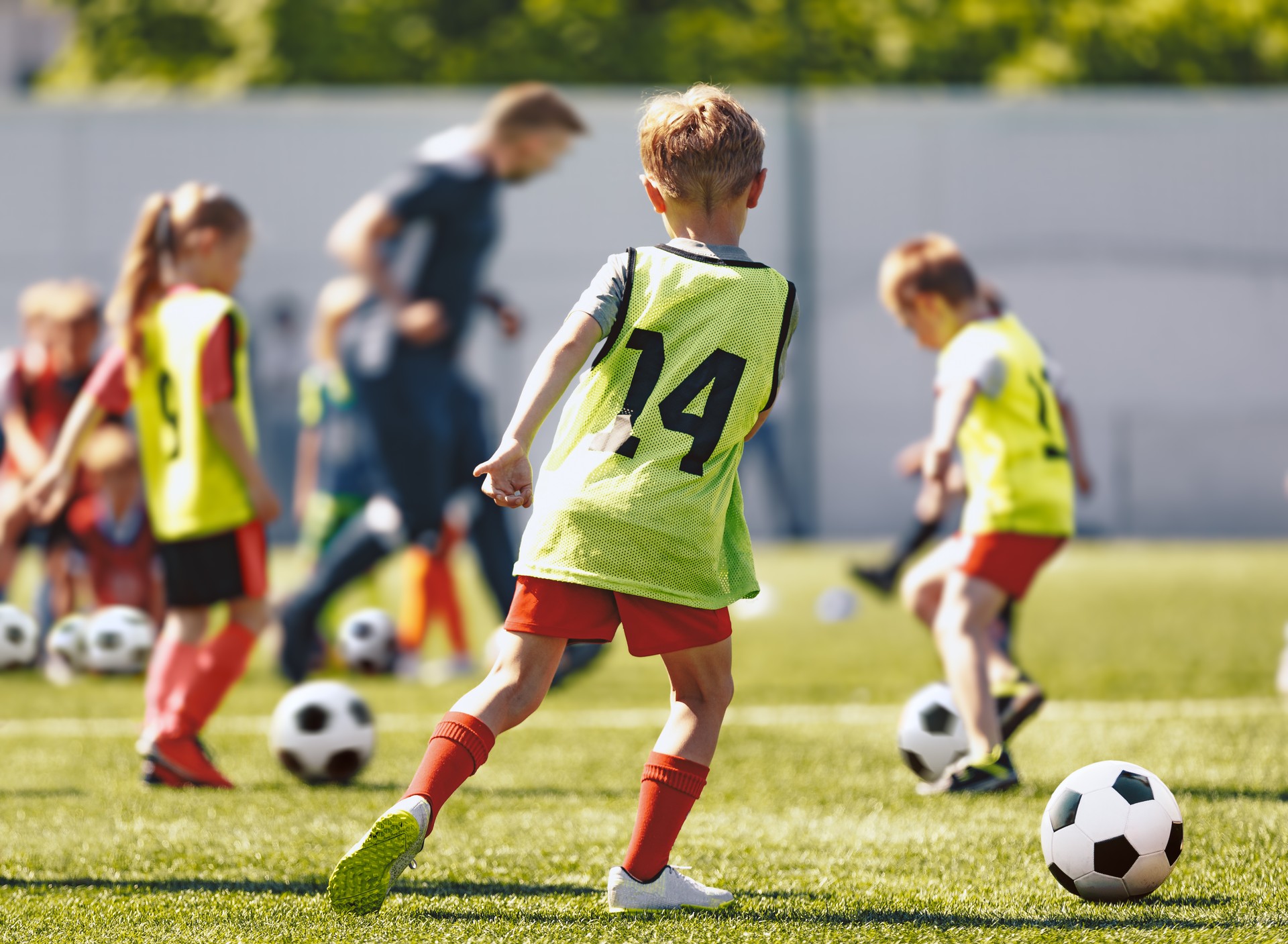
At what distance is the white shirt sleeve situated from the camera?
4992 millimetres

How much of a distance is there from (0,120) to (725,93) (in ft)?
65.3

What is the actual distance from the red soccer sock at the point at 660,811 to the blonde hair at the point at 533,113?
429cm

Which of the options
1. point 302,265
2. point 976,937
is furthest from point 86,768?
point 302,265

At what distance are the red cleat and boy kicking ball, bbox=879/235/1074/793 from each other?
2.16 m

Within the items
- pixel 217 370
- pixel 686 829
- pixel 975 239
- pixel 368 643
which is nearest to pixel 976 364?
pixel 686 829

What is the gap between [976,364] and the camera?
5012mm

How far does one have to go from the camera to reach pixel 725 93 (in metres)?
3.54

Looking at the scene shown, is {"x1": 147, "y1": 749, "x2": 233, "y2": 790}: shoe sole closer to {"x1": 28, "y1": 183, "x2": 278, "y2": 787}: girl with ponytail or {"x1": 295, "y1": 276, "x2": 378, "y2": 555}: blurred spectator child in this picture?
{"x1": 28, "y1": 183, "x2": 278, "y2": 787}: girl with ponytail

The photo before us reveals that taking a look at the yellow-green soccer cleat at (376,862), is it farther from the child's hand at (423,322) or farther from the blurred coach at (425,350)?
the child's hand at (423,322)

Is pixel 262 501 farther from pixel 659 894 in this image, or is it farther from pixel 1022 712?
pixel 1022 712

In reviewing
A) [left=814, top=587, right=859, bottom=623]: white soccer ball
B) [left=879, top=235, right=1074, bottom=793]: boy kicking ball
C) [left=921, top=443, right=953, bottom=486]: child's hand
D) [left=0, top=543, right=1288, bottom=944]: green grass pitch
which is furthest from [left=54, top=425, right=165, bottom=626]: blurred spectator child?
[left=921, top=443, right=953, bottom=486]: child's hand

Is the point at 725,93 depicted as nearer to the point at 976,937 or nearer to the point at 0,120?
the point at 976,937

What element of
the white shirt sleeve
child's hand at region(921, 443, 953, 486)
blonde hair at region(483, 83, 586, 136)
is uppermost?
blonde hair at region(483, 83, 586, 136)

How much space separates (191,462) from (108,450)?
4.12 metres
